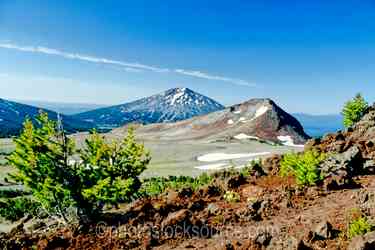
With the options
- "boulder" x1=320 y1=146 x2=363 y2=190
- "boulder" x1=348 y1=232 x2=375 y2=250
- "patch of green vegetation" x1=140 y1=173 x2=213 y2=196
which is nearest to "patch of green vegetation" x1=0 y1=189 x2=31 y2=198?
"patch of green vegetation" x1=140 y1=173 x2=213 y2=196

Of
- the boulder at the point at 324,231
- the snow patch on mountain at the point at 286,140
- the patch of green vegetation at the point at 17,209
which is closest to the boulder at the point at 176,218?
Answer: the boulder at the point at 324,231

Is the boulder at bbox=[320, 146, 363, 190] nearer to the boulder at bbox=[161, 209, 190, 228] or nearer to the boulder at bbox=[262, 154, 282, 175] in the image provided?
the boulder at bbox=[262, 154, 282, 175]

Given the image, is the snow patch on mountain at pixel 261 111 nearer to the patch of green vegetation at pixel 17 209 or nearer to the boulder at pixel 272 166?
the patch of green vegetation at pixel 17 209

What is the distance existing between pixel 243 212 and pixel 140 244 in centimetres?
513

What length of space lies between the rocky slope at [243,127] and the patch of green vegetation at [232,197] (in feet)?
381

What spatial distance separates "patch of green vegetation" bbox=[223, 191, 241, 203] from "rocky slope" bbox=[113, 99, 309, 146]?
116067 mm

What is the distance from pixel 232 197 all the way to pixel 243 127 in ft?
444

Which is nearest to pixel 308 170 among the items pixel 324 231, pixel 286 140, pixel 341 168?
pixel 341 168

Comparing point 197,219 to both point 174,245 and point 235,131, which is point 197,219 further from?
point 235,131

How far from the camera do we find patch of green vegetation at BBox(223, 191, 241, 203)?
23.2m

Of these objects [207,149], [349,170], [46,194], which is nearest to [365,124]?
[349,170]

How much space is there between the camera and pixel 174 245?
1853 cm

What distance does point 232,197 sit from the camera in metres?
23.3

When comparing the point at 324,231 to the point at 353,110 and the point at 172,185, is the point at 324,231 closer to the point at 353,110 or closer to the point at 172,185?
the point at 172,185
